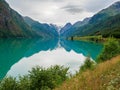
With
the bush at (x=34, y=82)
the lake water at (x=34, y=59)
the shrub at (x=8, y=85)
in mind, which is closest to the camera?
the shrub at (x=8, y=85)

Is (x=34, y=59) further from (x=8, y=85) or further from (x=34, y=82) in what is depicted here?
(x=8, y=85)

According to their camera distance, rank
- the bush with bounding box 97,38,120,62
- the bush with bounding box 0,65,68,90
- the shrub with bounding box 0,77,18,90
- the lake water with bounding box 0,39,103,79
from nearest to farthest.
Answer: the shrub with bounding box 0,77,18,90 < the bush with bounding box 0,65,68,90 < the bush with bounding box 97,38,120,62 < the lake water with bounding box 0,39,103,79

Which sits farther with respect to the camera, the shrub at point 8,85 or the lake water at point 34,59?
the lake water at point 34,59

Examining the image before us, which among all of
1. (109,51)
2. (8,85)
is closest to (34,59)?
(109,51)

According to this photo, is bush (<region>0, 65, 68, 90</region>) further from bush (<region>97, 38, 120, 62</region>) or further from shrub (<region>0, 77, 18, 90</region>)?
bush (<region>97, 38, 120, 62</region>)

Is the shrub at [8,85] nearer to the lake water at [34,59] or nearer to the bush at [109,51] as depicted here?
the lake water at [34,59]

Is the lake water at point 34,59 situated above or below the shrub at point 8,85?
above

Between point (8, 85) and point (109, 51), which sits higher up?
point (109, 51)

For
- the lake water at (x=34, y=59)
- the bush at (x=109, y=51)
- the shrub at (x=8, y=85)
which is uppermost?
the lake water at (x=34, y=59)

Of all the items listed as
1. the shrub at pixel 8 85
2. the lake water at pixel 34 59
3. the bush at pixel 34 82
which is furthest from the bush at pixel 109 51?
the shrub at pixel 8 85

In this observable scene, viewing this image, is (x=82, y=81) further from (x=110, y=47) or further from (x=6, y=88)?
(x=110, y=47)

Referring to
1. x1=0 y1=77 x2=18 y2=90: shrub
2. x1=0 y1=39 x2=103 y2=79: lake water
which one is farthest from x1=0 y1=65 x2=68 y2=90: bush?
x1=0 y1=39 x2=103 y2=79: lake water

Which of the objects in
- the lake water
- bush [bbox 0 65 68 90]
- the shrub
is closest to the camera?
the shrub

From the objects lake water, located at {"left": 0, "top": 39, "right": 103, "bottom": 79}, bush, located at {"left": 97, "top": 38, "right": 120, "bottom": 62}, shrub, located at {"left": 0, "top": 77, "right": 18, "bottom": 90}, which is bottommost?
shrub, located at {"left": 0, "top": 77, "right": 18, "bottom": 90}
